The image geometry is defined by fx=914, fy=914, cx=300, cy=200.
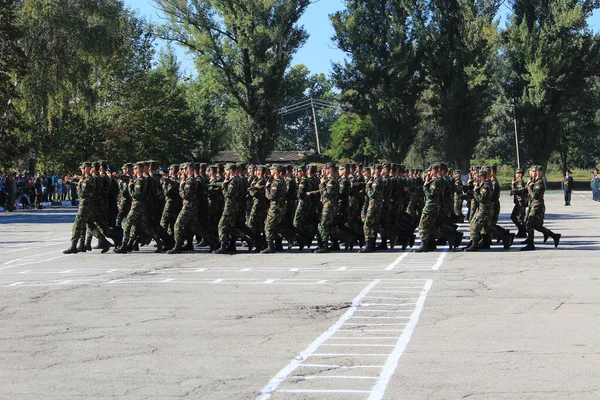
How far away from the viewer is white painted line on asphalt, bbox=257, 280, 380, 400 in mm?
7023

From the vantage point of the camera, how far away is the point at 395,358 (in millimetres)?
8203

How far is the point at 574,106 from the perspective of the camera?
226 ft

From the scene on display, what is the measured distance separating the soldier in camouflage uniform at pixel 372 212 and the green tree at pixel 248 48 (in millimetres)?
36811

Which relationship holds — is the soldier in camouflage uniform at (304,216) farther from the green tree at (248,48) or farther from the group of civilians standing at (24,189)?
the green tree at (248,48)

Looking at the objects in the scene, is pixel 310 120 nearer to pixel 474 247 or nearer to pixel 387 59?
pixel 387 59

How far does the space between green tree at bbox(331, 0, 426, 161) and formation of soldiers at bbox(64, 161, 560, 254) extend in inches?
1606

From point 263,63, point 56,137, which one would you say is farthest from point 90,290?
point 263,63

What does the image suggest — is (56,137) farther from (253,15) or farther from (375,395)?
(375,395)

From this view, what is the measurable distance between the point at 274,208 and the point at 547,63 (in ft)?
163

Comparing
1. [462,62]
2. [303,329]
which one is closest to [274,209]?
[303,329]

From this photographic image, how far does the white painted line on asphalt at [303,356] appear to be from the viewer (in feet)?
23.0

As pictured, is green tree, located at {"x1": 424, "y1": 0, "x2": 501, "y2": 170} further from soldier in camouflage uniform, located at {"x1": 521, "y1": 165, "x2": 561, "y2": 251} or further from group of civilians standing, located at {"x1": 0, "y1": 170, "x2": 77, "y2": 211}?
soldier in camouflage uniform, located at {"x1": 521, "y1": 165, "x2": 561, "y2": 251}

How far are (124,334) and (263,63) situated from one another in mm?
47181

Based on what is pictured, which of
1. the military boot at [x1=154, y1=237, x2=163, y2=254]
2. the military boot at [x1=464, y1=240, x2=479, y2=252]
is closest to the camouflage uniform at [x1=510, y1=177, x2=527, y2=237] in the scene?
the military boot at [x1=464, y1=240, x2=479, y2=252]
